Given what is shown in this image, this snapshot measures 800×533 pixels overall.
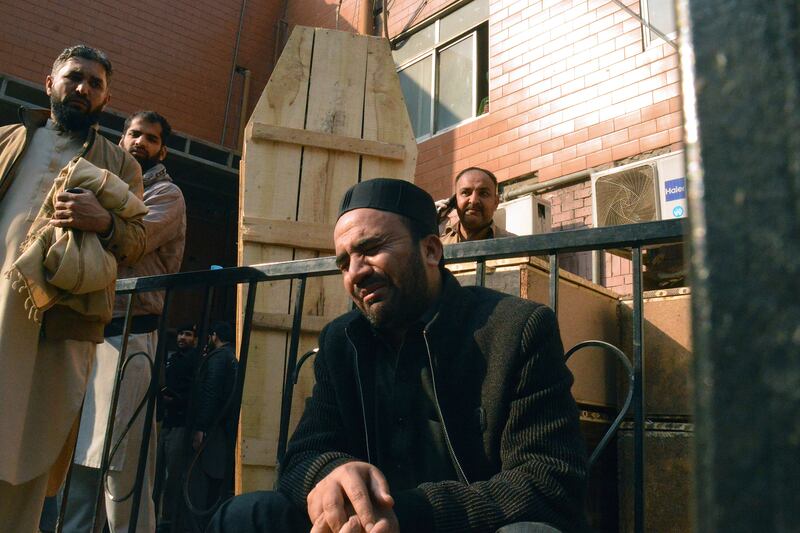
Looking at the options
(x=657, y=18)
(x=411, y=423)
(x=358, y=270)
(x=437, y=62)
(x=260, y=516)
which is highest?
(x=437, y=62)

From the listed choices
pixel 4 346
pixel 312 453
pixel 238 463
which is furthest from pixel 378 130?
pixel 312 453

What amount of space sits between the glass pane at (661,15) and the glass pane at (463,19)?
2.31 m

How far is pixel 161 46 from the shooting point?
10.2m

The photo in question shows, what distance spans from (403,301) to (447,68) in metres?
7.40

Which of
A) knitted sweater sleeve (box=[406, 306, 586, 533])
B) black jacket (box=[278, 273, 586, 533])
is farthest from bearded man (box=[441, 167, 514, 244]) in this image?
knitted sweater sleeve (box=[406, 306, 586, 533])

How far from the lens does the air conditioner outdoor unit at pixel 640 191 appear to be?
572 centimetres

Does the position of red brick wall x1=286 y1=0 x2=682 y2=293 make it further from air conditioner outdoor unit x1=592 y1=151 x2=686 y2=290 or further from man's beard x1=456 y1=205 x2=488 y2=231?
man's beard x1=456 y1=205 x2=488 y2=231

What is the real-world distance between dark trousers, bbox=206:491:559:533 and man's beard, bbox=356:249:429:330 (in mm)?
526

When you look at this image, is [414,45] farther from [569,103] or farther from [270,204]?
[270,204]

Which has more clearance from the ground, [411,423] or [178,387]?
[411,423]

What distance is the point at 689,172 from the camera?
0.43 metres

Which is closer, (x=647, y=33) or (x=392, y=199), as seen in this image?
(x=392, y=199)

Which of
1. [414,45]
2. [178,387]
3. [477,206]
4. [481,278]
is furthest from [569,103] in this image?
[481,278]

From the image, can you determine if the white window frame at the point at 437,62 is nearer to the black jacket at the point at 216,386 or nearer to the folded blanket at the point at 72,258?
the black jacket at the point at 216,386
